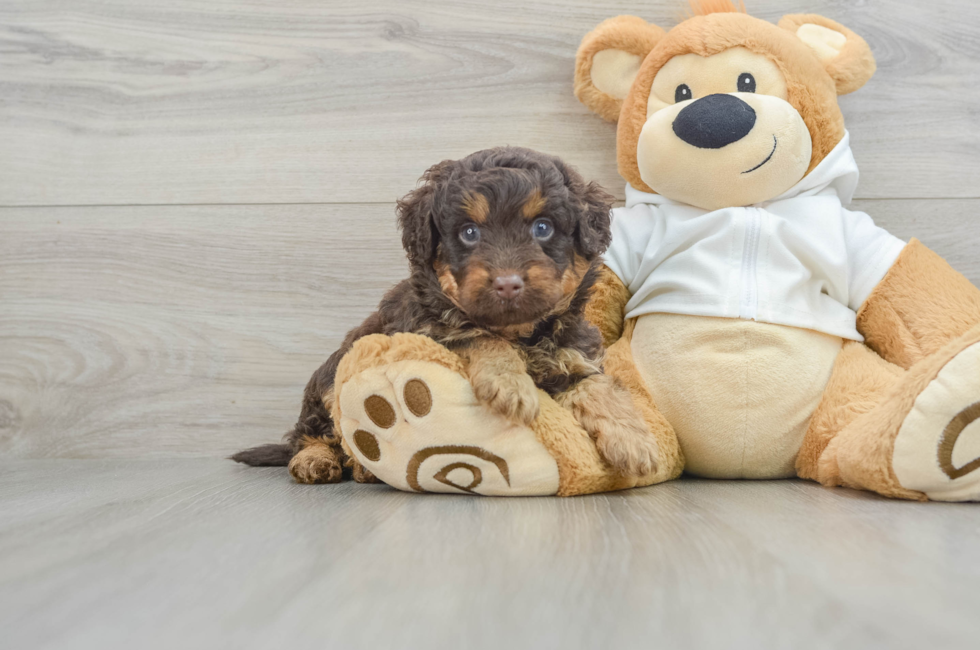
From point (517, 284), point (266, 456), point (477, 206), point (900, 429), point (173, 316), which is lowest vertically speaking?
point (266, 456)

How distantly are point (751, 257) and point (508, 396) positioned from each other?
2.16 feet

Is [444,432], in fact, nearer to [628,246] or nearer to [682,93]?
[628,246]

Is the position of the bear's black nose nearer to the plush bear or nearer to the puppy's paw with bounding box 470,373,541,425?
the plush bear

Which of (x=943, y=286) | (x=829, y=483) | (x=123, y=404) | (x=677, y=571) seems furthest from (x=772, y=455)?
(x=123, y=404)

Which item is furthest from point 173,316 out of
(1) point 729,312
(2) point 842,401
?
(2) point 842,401

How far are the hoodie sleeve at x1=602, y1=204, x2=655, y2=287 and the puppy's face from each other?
33 cm

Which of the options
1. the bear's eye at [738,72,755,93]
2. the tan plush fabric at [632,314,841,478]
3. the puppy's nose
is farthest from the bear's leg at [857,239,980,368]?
the puppy's nose

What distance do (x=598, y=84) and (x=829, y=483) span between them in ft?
3.35

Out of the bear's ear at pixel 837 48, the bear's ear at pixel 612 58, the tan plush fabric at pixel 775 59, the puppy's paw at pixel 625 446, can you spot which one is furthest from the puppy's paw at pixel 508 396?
the bear's ear at pixel 837 48

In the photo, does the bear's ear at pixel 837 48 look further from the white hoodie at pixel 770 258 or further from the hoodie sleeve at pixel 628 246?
the hoodie sleeve at pixel 628 246

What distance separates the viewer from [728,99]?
1431 millimetres

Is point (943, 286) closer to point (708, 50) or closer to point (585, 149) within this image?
point (708, 50)

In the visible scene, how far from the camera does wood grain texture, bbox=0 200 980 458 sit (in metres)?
1.89

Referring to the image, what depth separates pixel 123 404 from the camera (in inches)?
75.6
